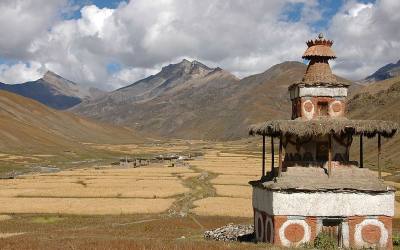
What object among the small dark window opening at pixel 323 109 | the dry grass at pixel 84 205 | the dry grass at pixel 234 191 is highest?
the small dark window opening at pixel 323 109

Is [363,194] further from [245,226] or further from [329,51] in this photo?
[245,226]

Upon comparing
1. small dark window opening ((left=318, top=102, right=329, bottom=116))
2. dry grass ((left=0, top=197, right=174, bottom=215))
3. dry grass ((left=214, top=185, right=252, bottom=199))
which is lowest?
dry grass ((left=0, top=197, right=174, bottom=215))

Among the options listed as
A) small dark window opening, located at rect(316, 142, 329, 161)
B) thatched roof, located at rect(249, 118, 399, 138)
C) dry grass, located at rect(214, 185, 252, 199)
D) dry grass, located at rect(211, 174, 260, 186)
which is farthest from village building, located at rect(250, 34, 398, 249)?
dry grass, located at rect(211, 174, 260, 186)

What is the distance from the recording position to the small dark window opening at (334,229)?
30.6m

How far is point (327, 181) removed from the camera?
3117 cm

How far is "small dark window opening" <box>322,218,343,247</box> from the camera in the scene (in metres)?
30.6

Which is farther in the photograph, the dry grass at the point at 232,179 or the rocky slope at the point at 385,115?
the rocky slope at the point at 385,115

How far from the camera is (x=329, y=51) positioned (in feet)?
108

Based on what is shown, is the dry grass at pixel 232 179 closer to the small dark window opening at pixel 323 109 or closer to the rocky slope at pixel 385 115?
the rocky slope at pixel 385 115

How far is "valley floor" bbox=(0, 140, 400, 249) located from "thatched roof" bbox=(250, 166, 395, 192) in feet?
14.0

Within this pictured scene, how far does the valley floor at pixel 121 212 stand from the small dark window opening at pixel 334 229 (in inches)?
191

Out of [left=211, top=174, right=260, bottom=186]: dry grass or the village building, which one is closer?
the village building

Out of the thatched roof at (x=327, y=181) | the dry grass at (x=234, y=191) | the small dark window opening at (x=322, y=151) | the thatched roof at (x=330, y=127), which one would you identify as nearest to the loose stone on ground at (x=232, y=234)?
the thatched roof at (x=327, y=181)

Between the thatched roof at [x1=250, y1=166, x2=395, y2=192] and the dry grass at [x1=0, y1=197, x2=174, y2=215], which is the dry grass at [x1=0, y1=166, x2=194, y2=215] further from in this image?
the thatched roof at [x1=250, y1=166, x2=395, y2=192]
